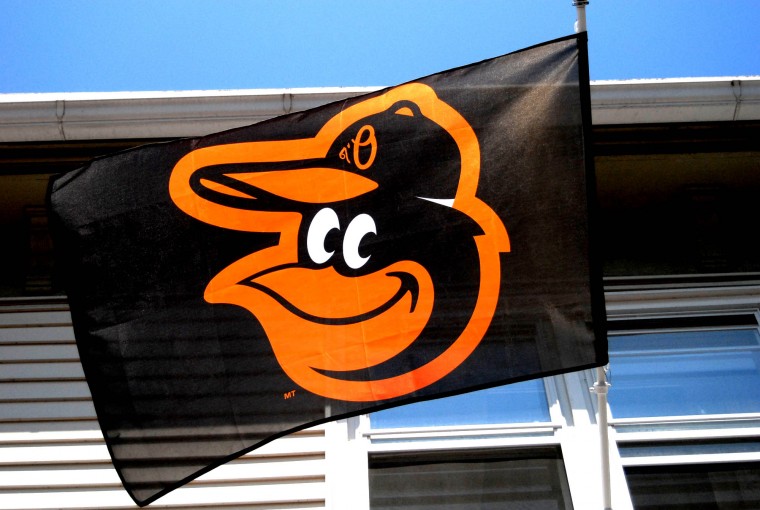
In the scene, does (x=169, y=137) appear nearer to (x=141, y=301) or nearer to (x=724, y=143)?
(x=141, y=301)

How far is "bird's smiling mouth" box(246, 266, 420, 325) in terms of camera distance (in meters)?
4.21

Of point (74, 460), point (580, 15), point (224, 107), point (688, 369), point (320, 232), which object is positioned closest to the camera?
point (580, 15)

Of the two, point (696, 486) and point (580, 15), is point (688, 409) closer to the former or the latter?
point (696, 486)

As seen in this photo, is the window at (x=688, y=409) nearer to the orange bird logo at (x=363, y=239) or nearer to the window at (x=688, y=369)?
the window at (x=688, y=369)

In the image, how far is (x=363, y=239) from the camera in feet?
14.3

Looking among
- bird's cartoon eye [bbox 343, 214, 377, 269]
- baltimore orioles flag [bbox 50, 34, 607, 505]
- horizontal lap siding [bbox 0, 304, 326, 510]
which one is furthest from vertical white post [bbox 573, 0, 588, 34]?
horizontal lap siding [bbox 0, 304, 326, 510]

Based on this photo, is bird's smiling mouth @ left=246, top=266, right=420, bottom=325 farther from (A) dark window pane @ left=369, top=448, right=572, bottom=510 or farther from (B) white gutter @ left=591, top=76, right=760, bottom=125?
(B) white gutter @ left=591, top=76, right=760, bottom=125

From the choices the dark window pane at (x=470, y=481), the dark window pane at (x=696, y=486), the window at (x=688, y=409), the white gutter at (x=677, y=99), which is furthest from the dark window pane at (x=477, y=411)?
the white gutter at (x=677, y=99)

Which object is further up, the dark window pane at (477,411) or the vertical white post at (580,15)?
the vertical white post at (580,15)

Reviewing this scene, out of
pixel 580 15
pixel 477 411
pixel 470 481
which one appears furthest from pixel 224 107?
pixel 470 481

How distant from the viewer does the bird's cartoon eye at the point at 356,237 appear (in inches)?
171

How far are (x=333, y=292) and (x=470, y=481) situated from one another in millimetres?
1477

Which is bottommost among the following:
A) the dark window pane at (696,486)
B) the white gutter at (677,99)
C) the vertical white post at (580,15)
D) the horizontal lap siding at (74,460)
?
the dark window pane at (696,486)

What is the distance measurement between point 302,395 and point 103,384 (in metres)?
0.95
